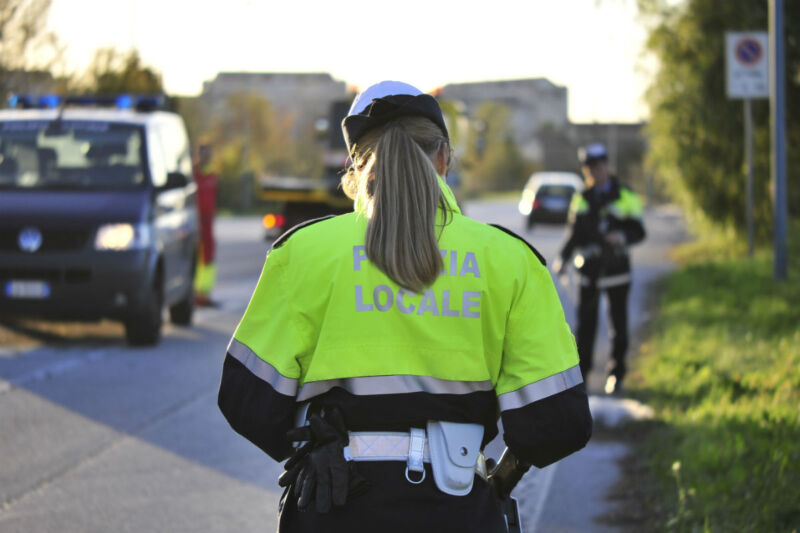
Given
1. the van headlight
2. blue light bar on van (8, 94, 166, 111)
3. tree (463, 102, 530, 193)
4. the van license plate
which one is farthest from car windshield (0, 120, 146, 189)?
tree (463, 102, 530, 193)

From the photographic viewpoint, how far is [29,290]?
393 inches

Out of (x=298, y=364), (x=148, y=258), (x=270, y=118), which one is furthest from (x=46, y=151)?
(x=270, y=118)

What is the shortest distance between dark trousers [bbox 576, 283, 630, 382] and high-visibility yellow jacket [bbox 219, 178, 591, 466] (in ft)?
Answer: 20.1

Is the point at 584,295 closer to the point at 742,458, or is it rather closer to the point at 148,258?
the point at 742,458

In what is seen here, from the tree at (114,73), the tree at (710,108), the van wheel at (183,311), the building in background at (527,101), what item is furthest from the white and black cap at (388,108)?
the building in background at (527,101)

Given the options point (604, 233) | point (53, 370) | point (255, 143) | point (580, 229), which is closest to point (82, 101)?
point (53, 370)

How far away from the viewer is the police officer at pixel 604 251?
864 centimetres

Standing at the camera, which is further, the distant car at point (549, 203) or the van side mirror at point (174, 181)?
the distant car at point (549, 203)

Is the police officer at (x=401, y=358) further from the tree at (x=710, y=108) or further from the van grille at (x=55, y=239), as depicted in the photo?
the tree at (x=710, y=108)

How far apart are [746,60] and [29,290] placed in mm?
8285

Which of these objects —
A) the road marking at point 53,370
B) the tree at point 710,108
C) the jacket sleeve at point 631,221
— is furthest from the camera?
the tree at point 710,108

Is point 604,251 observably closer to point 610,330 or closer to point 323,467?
point 610,330

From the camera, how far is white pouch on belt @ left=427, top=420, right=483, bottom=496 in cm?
245

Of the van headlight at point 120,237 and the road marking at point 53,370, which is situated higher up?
the van headlight at point 120,237
